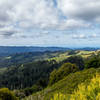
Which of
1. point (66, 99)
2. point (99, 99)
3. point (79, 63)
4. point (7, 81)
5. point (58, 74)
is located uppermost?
point (99, 99)

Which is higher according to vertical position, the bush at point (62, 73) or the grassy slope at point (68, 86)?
the grassy slope at point (68, 86)

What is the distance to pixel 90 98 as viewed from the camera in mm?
6340

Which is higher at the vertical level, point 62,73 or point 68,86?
point 68,86

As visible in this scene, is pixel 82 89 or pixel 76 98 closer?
pixel 76 98

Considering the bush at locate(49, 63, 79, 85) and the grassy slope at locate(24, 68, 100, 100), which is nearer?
the grassy slope at locate(24, 68, 100, 100)

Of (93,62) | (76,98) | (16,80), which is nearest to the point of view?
(76,98)

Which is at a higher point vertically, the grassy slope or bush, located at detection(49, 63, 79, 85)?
the grassy slope

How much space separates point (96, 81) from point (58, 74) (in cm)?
5578

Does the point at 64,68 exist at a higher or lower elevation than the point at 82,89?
lower

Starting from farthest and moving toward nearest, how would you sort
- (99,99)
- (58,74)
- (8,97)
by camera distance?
(58,74)
(8,97)
(99,99)

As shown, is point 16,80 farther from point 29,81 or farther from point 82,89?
point 82,89

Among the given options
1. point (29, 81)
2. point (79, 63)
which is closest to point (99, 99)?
point (29, 81)

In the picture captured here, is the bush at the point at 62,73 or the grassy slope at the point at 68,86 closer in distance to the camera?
the grassy slope at the point at 68,86

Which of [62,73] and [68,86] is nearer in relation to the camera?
[68,86]
